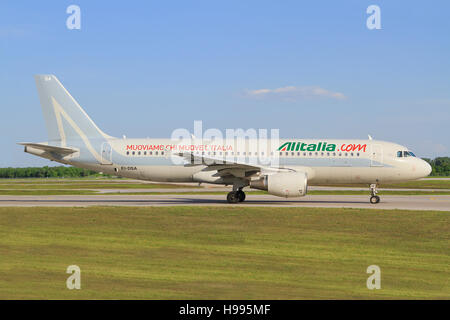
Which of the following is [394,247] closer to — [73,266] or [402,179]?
[73,266]

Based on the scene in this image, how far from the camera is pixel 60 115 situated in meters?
35.8

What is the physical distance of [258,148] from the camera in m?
34.7

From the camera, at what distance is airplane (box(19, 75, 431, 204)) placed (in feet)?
111

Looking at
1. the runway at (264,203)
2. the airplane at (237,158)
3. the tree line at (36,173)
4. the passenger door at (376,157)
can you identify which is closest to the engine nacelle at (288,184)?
the runway at (264,203)

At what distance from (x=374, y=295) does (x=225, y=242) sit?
785 cm

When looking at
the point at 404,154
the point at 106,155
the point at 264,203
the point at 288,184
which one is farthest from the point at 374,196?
the point at 106,155

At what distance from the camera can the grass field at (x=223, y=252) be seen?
1250 centimetres

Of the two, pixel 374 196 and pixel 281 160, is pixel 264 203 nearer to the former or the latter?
pixel 281 160

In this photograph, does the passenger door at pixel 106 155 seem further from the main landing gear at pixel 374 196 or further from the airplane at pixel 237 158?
the main landing gear at pixel 374 196

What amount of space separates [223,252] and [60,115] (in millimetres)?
22626

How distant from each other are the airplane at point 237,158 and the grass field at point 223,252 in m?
6.41

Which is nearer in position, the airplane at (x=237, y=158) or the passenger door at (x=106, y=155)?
the airplane at (x=237, y=158)

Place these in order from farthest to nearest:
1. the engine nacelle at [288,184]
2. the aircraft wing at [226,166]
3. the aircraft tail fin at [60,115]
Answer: the aircraft tail fin at [60,115] → the aircraft wing at [226,166] → the engine nacelle at [288,184]

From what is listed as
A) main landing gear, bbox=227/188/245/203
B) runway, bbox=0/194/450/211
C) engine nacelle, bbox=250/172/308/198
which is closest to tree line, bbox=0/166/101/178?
runway, bbox=0/194/450/211
